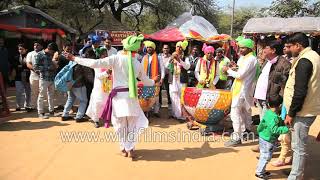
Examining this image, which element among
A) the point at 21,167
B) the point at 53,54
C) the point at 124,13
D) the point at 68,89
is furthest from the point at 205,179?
the point at 124,13

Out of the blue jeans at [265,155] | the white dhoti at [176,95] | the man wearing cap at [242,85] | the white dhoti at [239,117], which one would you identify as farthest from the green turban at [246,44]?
the white dhoti at [176,95]

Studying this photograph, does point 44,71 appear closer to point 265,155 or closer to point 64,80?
point 64,80

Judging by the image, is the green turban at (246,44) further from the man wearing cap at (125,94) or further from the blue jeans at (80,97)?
the blue jeans at (80,97)

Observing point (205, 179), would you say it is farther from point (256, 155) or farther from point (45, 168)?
point (45, 168)

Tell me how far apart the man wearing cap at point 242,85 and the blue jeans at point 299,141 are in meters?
1.90

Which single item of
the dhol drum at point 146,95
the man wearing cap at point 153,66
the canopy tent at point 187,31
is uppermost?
the canopy tent at point 187,31

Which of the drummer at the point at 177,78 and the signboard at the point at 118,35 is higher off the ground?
the signboard at the point at 118,35

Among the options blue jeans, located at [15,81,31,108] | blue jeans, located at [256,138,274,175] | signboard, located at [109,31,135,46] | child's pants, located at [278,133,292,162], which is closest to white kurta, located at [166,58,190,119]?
child's pants, located at [278,133,292,162]

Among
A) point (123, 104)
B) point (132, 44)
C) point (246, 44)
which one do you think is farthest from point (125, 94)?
point (246, 44)

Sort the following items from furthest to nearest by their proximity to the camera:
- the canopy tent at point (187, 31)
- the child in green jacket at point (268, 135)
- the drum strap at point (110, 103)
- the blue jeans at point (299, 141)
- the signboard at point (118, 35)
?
the signboard at point (118, 35), the canopy tent at point (187, 31), the drum strap at point (110, 103), the child in green jacket at point (268, 135), the blue jeans at point (299, 141)

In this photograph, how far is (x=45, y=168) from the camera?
16.1ft

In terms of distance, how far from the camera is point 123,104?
5.27 metres

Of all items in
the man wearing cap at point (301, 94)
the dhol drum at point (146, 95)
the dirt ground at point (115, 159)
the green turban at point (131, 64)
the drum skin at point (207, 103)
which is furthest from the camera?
the dhol drum at point (146, 95)

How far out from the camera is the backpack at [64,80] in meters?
7.63
